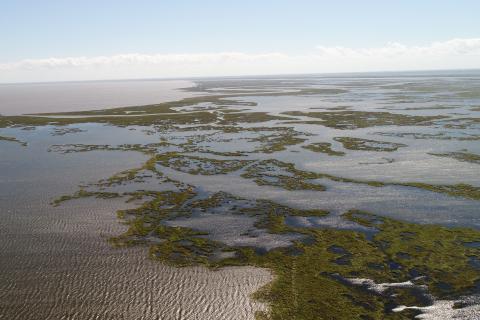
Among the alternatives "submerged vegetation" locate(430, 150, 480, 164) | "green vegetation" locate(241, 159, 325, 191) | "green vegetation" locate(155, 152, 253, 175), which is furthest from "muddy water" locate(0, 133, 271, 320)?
"submerged vegetation" locate(430, 150, 480, 164)

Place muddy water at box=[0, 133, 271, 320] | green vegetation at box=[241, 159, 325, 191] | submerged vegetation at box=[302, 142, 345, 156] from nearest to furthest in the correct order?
1. muddy water at box=[0, 133, 271, 320]
2. green vegetation at box=[241, 159, 325, 191]
3. submerged vegetation at box=[302, 142, 345, 156]

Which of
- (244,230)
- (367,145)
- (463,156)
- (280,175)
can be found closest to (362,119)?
(367,145)

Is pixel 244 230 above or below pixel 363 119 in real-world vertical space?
below

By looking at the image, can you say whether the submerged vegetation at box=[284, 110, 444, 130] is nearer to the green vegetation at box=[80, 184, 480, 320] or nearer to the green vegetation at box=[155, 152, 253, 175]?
the green vegetation at box=[155, 152, 253, 175]

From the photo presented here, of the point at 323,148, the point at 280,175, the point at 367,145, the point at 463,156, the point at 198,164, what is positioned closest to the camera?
the point at 280,175

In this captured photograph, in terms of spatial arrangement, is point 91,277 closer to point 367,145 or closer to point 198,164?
point 198,164

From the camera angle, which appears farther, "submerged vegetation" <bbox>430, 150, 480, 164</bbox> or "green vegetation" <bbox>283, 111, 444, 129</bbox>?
"green vegetation" <bbox>283, 111, 444, 129</bbox>

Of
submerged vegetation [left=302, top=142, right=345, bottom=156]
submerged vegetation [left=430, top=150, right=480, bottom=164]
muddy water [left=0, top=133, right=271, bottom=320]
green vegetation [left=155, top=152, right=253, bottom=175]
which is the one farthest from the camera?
submerged vegetation [left=302, top=142, right=345, bottom=156]

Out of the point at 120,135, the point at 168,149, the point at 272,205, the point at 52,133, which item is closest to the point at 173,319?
the point at 272,205
